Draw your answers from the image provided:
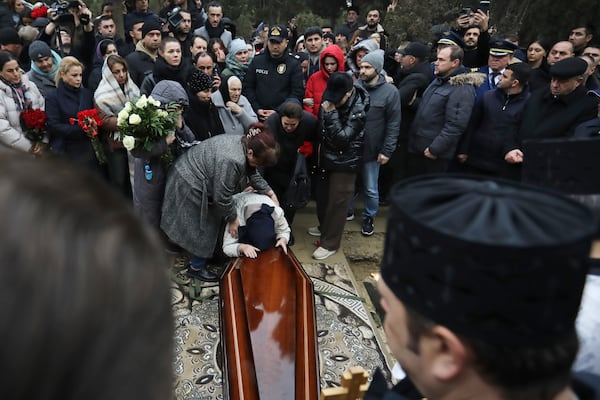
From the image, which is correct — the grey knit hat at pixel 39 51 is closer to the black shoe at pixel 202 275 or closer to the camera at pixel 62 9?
the camera at pixel 62 9

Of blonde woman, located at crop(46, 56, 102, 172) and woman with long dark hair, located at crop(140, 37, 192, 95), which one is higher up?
woman with long dark hair, located at crop(140, 37, 192, 95)

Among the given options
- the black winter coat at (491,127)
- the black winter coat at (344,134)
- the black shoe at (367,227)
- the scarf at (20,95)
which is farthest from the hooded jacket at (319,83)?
the scarf at (20,95)

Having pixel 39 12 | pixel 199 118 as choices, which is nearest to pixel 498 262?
pixel 199 118

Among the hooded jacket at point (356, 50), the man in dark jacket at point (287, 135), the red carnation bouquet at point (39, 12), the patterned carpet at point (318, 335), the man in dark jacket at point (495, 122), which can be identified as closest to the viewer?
the patterned carpet at point (318, 335)

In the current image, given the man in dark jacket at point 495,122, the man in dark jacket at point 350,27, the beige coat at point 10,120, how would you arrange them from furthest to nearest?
the man in dark jacket at point 350,27, the man in dark jacket at point 495,122, the beige coat at point 10,120

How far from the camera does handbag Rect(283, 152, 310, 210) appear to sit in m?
4.61

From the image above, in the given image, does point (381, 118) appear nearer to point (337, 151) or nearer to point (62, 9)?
point (337, 151)

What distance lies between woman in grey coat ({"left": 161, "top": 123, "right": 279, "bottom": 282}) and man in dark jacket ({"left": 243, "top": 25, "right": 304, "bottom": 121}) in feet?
5.50

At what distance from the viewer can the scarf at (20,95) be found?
13.8ft

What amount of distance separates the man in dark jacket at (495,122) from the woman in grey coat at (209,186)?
2188 millimetres

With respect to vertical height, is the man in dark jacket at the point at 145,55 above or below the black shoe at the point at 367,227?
above

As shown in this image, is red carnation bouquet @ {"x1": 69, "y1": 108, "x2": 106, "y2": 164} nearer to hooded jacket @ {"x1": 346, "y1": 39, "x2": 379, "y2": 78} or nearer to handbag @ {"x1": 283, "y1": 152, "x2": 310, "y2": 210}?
handbag @ {"x1": 283, "y1": 152, "x2": 310, "y2": 210}

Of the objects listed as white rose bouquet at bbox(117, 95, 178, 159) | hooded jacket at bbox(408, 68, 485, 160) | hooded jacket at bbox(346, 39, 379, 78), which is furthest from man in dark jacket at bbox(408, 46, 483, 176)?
white rose bouquet at bbox(117, 95, 178, 159)

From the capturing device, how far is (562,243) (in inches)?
34.8
